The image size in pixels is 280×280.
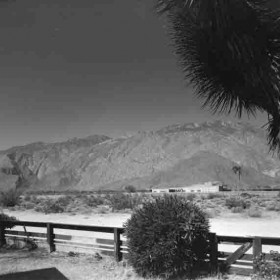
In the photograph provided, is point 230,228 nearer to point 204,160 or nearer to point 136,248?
point 136,248

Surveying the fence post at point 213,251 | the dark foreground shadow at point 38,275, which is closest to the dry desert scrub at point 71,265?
the dark foreground shadow at point 38,275

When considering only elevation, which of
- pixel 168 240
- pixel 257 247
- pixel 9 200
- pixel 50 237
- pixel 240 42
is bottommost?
pixel 9 200

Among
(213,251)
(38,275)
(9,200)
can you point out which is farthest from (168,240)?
(9,200)

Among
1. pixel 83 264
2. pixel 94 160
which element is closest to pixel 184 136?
pixel 94 160

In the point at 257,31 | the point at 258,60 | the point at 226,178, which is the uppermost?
the point at 257,31

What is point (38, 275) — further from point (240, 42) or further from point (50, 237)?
point (240, 42)

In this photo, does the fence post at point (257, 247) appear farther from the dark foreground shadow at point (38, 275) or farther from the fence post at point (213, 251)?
the dark foreground shadow at point (38, 275)
